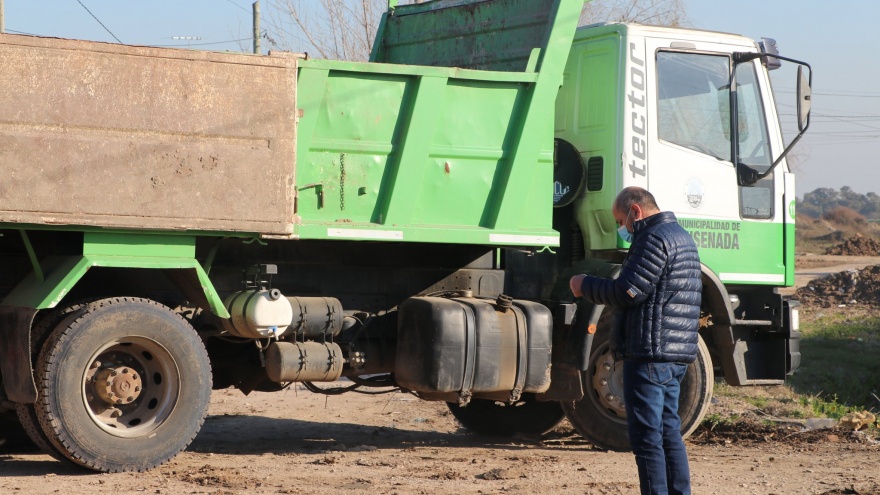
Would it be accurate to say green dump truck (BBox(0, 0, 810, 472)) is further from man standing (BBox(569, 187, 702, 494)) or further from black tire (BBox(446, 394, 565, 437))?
man standing (BBox(569, 187, 702, 494))

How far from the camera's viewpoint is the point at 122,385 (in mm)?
6668

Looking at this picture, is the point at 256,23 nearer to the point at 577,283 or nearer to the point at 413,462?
the point at 413,462

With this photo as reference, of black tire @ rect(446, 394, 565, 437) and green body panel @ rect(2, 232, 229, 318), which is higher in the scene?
green body panel @ rect(2, 232, 229, 318)

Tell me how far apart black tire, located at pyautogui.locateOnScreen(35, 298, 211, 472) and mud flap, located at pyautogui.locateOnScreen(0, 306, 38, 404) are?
0.31 feet

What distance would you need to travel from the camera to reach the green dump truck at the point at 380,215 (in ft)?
21.0

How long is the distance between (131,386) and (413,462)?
75.3 inches

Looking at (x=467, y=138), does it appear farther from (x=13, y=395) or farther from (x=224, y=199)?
(x=13, y=395)

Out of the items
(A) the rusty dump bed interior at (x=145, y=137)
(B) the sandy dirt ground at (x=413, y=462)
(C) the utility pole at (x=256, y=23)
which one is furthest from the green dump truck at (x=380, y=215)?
(C) the utility pole at (x=256, y=23)

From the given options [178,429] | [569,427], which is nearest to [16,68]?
[178,429]

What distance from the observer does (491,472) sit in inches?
277

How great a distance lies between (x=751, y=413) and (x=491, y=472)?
418 centimetres

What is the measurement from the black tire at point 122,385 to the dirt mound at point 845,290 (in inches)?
703

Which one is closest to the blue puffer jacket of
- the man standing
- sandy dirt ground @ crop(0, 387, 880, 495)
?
the man standing

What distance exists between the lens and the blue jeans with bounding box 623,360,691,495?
17.9 feet
